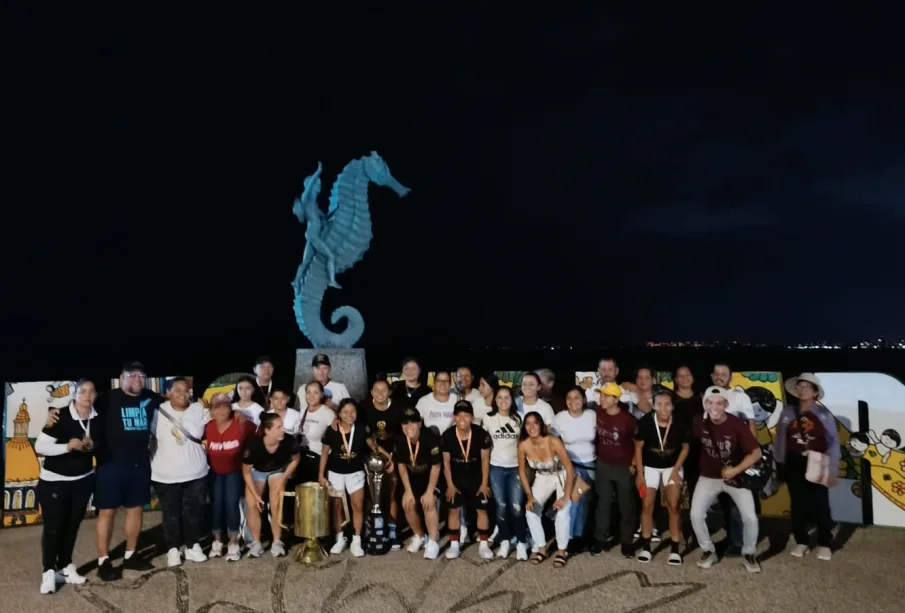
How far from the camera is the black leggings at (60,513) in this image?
5.65 m

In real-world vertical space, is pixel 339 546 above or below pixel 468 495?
below

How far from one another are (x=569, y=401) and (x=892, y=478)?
4.18 m

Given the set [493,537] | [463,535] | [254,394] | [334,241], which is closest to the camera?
[493,537]

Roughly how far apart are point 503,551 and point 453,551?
1.62 feet

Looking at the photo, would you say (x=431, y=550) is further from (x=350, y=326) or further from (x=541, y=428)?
(x=350, y=326)

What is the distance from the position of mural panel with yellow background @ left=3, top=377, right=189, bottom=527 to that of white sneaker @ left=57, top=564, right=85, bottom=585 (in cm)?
270

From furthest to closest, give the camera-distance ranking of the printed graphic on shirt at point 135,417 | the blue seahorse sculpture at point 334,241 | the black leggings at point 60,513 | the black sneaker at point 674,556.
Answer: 1. the blue seahorse sculpture at point 334,241
2. the black sneaker at point 674,556
3. the printed graphic on shirt at point 135,417
4. the black leggings at point 60,513

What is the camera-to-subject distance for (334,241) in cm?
1037

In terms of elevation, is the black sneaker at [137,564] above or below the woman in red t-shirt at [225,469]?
below

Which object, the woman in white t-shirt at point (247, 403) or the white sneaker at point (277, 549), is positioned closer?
the white sneaker at point (277, 549)

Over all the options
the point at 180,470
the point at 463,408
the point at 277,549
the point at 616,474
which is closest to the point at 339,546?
the point at 277,549

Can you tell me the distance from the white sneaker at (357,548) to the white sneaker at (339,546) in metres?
0.08

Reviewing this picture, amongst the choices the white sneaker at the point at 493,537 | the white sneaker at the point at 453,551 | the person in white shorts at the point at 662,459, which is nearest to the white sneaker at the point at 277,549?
the white sneaker at the point at 453,551

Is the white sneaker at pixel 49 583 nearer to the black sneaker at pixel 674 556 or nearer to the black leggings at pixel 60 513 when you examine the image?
→ the black leggings at pixel 60 513
